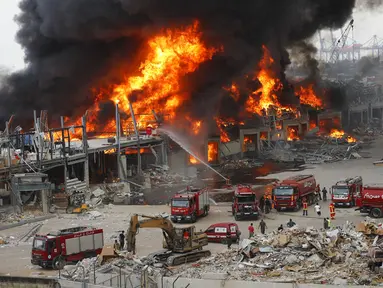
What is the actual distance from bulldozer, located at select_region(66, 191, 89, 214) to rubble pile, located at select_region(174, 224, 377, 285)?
1481 centimetres

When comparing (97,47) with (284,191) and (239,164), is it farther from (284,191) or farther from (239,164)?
(284,191)

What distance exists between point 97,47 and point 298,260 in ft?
160

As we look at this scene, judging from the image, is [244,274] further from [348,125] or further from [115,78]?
[348,125]

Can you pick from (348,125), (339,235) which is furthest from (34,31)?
(339,235)

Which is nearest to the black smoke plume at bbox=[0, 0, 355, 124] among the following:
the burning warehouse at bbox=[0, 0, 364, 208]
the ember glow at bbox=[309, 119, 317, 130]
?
the burning warehouse at bbox=[0, 0, 364, 208]

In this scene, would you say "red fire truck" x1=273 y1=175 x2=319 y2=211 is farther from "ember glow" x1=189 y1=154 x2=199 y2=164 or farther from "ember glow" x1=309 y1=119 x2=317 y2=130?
"ember glow" x1=309 y1=119 x2=317 y2=130

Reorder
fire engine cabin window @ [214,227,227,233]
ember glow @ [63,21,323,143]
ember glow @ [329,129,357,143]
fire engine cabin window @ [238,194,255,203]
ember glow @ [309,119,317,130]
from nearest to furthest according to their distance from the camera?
fire engine cabin window @ [214,227,227,233], fire engine cabin window @ [238,194,255,203], ember glow @ [63,21,323,143], ember glow @ [329,129,357,143], ember glow @ [309,119,317,130]

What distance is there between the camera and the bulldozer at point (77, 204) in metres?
34.8

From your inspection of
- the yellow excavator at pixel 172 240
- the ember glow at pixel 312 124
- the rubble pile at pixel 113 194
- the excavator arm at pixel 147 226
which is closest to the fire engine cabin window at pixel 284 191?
the rubble pile at pixel 113 194

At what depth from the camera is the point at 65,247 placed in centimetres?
2292

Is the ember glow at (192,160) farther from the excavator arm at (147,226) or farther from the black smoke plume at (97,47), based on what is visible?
the excavator arm at (147,226)

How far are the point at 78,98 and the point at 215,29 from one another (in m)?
16.0

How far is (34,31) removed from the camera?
64.0 m

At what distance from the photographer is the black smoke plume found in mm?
60375
